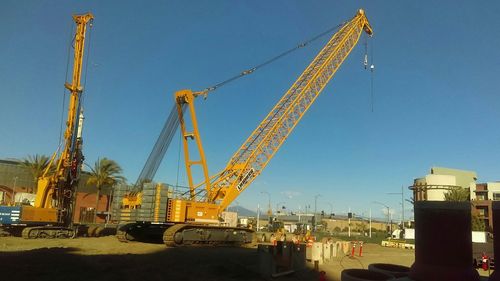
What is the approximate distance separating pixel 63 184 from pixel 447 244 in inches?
1272

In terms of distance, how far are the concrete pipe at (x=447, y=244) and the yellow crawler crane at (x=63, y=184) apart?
3033 cm

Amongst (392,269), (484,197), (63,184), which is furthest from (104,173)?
(484,197)

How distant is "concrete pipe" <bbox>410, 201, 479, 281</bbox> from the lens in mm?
7590

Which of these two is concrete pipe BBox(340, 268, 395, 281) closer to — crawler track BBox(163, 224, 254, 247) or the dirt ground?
the dirt ground

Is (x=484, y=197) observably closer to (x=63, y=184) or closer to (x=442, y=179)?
(x=442, y=179)

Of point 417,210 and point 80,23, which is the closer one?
point 417,210

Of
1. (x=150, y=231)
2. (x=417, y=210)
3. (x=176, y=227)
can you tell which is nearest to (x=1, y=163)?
(x=150, y=231)

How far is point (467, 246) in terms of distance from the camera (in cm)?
767

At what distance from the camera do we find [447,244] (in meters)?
7.63

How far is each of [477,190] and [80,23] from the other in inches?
3520

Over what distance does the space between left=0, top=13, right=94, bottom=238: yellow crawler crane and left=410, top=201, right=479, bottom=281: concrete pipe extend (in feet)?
99.5

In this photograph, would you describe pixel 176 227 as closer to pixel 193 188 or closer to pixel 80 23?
pixel 193 188

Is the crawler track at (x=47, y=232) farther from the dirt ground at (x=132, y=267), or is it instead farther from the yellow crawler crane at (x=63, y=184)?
the dirt ground at (x=132, y=267)

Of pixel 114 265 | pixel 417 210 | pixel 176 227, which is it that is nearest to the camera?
pixel 417 210
